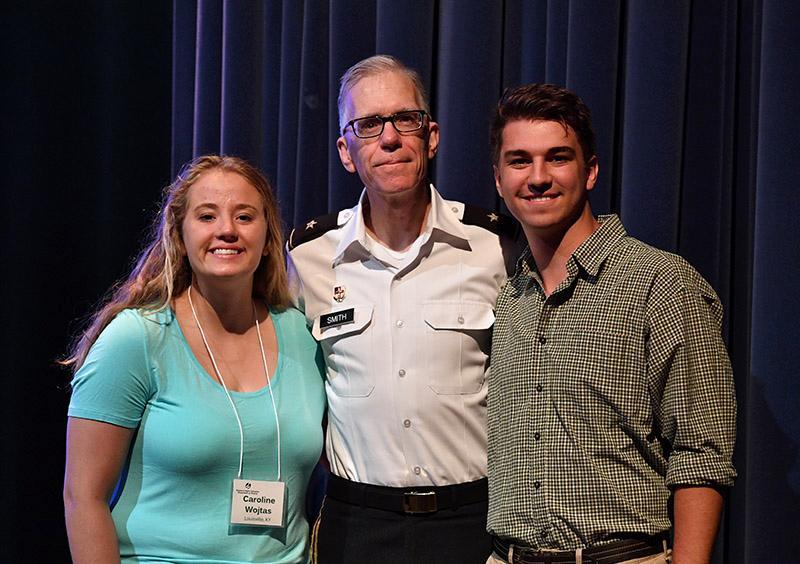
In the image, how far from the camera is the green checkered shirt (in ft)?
5.68

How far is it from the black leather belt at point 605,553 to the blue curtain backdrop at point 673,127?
47 cm

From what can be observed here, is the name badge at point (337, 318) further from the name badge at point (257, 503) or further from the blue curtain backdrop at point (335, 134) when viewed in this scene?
the blue curtain backdrop at point (335, 134)

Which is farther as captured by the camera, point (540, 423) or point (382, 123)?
point (382, 123)

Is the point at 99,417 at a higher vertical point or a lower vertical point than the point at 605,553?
higher

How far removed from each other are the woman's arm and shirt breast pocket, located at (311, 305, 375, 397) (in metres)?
0.50

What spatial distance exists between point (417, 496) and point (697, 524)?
62 cm

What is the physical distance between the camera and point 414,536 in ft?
6.81

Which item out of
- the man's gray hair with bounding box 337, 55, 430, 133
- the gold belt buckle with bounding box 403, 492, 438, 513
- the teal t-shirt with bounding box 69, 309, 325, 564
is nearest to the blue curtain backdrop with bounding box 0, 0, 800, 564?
the man's gray hair with bounding box 337, 55, 430, 133

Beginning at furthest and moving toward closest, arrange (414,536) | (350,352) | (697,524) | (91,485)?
1. (350,352)
2. (414,536)
3. (91,485)
4. (697,524)

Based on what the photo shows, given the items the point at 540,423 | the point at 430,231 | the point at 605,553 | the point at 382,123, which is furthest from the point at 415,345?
the point at 605,553

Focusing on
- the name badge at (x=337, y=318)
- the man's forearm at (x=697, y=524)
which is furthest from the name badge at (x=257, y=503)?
the man's forearm at (x=697, y=524)

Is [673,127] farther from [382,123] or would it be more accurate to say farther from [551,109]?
[382,123]

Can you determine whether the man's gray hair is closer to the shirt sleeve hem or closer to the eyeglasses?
the eyeglasses

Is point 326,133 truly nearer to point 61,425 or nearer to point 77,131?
point 77,131
